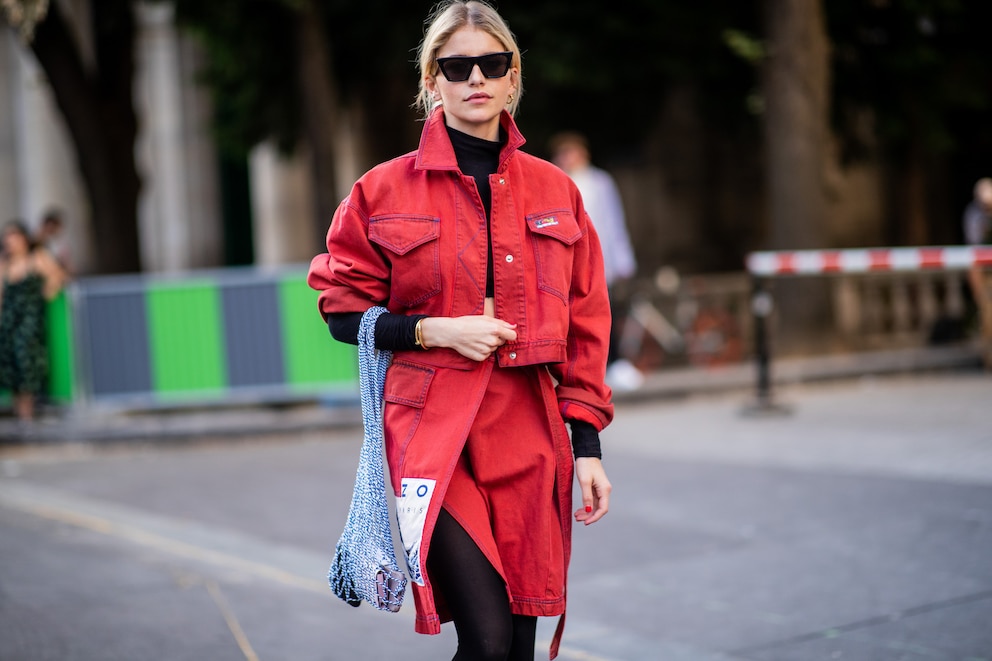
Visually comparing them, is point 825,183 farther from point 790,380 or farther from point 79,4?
point 79,4

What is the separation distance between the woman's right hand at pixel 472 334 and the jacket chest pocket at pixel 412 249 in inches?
4.2

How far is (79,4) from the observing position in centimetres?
1998

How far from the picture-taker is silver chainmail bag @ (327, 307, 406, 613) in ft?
10.9

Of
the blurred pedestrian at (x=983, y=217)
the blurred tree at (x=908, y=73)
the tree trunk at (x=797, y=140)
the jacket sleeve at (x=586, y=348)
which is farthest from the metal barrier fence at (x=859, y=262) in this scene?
the jacket sleeve at (x=586, y=348)

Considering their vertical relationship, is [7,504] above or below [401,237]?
below

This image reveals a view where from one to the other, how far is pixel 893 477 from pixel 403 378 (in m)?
5.51

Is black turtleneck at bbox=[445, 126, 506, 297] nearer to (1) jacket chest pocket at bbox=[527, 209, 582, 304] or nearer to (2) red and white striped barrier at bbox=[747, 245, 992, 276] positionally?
(1) jacket chest pocket at bbox=[527, 209, 582, 304]

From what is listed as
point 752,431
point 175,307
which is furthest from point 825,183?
point 175,307

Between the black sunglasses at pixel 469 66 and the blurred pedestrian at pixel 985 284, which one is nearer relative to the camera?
the black sunglasses at pixel 469 66

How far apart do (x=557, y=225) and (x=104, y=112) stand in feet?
47.7

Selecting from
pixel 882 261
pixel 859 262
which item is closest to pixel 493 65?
pixel 859 262

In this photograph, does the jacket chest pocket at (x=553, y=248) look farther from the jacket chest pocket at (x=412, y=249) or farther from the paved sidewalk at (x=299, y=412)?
the paved sidewalk at (x=299, y=412)

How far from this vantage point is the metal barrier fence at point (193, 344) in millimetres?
12430

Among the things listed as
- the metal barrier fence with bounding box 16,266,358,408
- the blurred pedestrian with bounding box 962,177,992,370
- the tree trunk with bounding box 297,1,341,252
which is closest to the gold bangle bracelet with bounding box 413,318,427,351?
the metal barrier fence with bounding box 16,266,358,408
